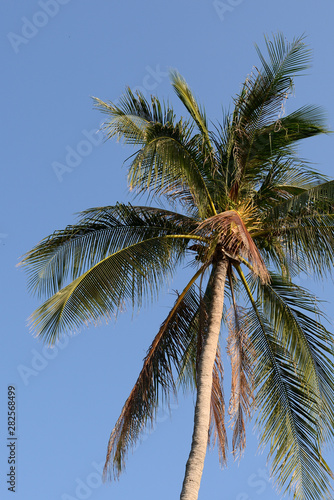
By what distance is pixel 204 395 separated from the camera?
9.51m

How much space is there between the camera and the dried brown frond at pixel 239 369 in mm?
10484

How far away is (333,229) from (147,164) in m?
2.78

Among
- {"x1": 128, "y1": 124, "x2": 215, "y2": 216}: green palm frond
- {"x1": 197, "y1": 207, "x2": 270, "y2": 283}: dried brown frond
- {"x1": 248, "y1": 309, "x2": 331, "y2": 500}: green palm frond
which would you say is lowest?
{"x1": 248, "y1": 309, "x2": 331, "y2": 500}: green palm frond

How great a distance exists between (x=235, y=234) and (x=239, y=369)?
1990mm

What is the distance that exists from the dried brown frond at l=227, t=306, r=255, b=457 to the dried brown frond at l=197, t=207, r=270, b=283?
1.01m

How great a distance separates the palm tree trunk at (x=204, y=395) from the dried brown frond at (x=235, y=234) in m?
0.35

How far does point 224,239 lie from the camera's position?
10.6 meters

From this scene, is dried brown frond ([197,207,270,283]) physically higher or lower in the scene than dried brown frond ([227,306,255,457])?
higher

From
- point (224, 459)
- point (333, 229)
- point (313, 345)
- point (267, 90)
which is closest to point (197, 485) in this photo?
point (224, 459)

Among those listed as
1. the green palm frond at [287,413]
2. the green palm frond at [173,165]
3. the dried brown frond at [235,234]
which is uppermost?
the green palm frond at [173,165]

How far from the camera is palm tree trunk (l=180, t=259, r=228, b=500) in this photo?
871 cm

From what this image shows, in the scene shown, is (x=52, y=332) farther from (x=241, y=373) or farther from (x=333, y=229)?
(x=333, y=229)

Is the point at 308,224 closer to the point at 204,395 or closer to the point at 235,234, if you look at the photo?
the point at 235,234

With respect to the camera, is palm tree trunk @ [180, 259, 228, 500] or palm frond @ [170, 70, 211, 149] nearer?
palm tree trunk @ [180, 259, 228, 500]
